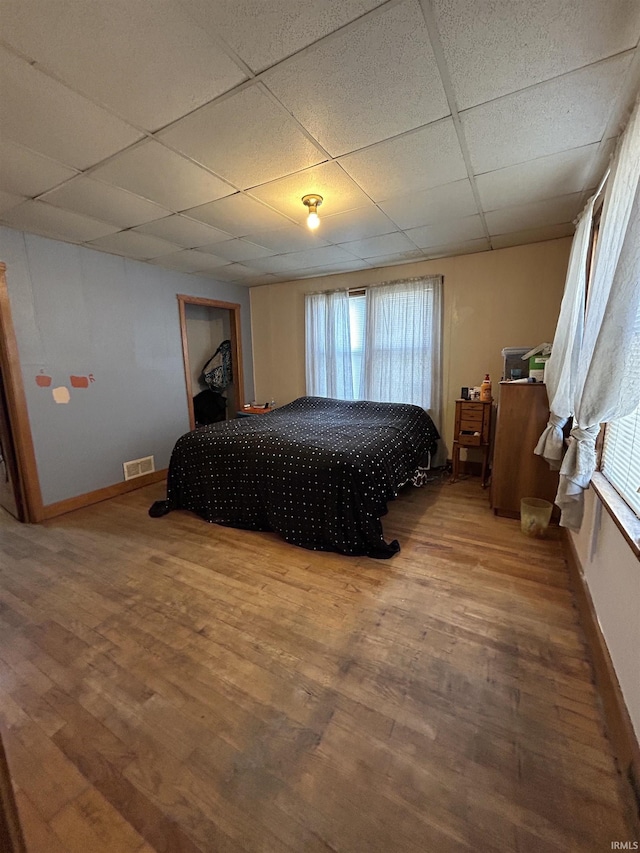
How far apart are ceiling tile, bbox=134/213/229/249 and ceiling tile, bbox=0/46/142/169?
31.0 inches

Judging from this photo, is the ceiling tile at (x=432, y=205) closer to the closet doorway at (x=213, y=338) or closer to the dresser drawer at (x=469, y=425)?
the dresser drawer at (x=469, y=425)

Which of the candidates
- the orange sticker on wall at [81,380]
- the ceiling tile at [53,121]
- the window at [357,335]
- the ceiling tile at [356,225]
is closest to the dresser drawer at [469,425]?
the window at [357,335]

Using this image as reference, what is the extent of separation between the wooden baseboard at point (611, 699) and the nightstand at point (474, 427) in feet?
5.77

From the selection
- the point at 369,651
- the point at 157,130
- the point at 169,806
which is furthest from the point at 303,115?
the point at 169,806

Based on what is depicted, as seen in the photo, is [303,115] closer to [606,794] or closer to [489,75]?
[489,75]

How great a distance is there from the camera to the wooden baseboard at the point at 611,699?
40.3 inches

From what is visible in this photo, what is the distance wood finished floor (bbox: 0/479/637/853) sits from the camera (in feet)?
3.16

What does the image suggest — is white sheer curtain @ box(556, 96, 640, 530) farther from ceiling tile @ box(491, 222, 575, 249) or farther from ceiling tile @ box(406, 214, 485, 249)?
ceiling tile @ box(491, 222, 575, 249)

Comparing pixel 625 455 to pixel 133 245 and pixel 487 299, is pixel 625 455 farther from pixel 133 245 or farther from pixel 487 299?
pixel 133 245

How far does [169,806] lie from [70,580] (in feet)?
4.99

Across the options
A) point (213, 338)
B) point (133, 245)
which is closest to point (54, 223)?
point (133, 245)

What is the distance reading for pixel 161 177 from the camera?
6.43 feet

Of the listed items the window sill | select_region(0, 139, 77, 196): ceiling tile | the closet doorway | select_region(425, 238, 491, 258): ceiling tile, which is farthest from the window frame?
the closet doorway

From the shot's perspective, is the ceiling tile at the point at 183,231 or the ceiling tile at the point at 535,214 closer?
the ceiling tile at the point at 535,214
